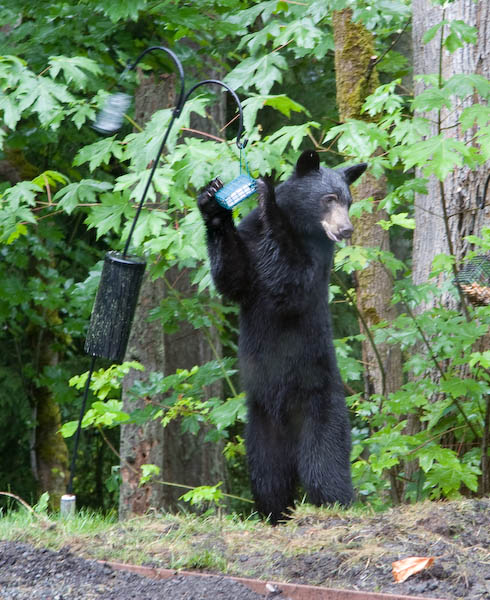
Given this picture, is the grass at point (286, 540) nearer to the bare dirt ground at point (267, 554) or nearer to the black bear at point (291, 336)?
the bare dirt ground at point (267, 554)

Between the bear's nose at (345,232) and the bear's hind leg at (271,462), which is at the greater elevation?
the bear's nose at (345,232)

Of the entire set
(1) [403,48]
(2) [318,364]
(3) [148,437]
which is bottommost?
(3) [148,437]

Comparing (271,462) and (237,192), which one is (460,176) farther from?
(271,462)

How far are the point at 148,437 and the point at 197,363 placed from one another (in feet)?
5.72

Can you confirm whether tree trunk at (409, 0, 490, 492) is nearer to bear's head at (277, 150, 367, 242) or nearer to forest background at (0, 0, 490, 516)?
forest background at (0, 0, 490, 516)

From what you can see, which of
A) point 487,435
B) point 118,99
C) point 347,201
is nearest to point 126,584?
point 347,201

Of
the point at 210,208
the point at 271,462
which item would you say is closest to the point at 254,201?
the point at 210,208

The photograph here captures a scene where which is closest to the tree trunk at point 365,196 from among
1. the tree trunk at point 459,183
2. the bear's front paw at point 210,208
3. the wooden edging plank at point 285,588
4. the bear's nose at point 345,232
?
the tree trunk at point 459,183

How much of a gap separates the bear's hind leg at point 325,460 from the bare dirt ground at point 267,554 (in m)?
0.61

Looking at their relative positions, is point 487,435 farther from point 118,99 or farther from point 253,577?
point 118,99

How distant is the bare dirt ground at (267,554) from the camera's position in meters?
2.84

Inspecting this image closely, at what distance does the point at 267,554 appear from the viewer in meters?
3.34

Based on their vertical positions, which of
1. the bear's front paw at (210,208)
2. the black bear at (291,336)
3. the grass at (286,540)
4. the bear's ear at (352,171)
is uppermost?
the bear's ear at (352,171)

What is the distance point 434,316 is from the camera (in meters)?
5.29
